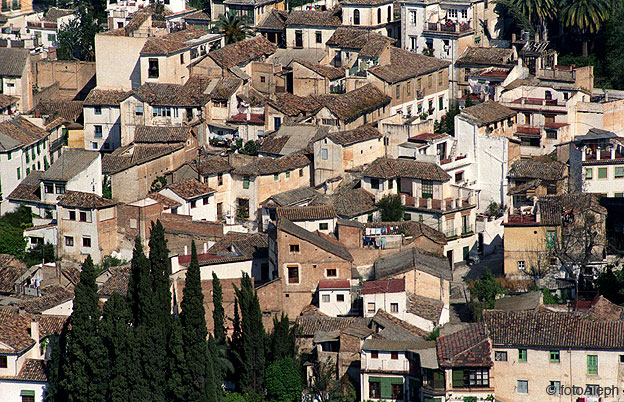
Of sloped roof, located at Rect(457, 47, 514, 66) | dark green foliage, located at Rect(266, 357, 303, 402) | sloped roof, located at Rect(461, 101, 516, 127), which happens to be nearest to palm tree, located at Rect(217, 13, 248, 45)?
sloped roof, located at Rect(457, 47, 514, 66)

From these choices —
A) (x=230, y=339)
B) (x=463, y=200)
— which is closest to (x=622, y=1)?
(x=463, y=200)

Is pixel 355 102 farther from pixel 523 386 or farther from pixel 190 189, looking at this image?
pixel 523 386

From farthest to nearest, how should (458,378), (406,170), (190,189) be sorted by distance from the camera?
(190,189)
(406,170)
(458,378)

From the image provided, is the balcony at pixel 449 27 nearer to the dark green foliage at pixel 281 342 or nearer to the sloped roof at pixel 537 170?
the sloped roof at pixel 537 170

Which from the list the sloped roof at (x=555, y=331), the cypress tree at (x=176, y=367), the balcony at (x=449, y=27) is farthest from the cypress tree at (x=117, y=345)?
the balcony at (x=449, y=27)

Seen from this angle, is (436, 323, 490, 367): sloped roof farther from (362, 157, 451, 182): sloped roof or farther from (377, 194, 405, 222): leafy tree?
(362, 157, 451, 182): sloped roof

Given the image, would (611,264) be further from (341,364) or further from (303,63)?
(303,63)

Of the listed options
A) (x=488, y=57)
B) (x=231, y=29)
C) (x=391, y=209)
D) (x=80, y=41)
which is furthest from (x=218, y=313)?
(x=80, y=41)
